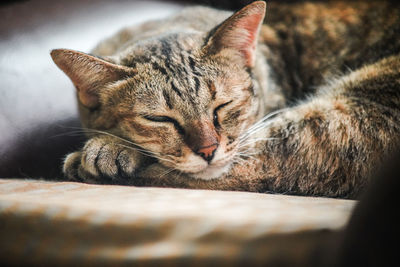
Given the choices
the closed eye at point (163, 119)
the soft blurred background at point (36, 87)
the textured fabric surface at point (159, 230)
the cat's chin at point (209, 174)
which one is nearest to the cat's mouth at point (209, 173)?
the cat's chin at point (209, 174)

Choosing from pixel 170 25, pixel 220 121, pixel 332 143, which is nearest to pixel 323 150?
pixel 332 143

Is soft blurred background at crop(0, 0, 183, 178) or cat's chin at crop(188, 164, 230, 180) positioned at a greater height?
soft blurred background at crop(0, 0, 183, 178)

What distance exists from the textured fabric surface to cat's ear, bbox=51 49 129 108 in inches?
18.7

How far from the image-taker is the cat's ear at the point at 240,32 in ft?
3.45

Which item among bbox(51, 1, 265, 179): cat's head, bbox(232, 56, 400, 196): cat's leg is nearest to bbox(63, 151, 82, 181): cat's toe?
bbox(51, 1, 265, 179): cat's head

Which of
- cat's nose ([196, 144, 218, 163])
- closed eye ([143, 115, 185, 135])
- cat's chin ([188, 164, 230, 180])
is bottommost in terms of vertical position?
cat's chin ([188, 164, 230, 180])

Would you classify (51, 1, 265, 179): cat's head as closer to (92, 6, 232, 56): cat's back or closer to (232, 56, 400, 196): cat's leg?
(232, 56, 400, 196): cat's leg

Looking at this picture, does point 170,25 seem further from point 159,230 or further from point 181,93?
point 159,230

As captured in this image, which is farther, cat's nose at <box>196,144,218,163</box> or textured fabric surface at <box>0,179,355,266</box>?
cat's nose at <box>196,144,218,163</box>

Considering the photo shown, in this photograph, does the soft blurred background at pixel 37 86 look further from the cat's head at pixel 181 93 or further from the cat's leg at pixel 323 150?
the cat's leg at pixel 323 150

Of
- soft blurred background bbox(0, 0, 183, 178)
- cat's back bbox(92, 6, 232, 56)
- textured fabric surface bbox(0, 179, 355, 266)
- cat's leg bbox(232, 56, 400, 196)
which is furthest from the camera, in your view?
cat's back bbox(92, 6, 232, 56)

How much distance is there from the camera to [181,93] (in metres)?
1.02

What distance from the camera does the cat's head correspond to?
997 millimetres

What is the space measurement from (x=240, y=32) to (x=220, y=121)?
0.29m
